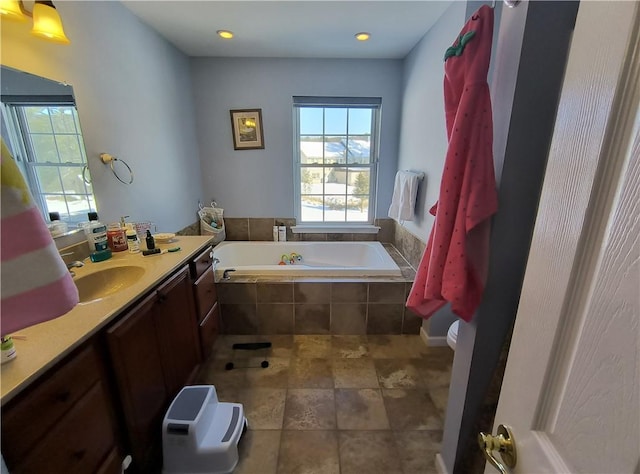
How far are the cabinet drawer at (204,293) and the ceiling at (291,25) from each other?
186cm

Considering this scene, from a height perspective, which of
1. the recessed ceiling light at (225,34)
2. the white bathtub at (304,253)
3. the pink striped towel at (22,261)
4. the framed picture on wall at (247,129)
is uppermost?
the recessed ceiling light at (225,34)

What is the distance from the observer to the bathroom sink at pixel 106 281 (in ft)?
4.42

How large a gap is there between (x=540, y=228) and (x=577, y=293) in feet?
0.42

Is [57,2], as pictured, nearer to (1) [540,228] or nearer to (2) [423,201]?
(1) [540,228]

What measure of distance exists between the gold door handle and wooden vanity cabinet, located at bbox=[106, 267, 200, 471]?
1162 mm

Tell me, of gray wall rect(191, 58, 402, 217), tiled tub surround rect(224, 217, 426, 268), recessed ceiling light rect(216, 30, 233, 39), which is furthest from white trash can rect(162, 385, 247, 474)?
recessed ceiling light rect(216, 30, 233, 39)

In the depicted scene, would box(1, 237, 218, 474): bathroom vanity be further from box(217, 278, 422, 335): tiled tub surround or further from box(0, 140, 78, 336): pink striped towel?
box(217, 278, 422, 335): tiled tub surround

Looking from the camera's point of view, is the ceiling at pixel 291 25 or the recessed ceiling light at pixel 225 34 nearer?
the ceiling at pixel 291 25

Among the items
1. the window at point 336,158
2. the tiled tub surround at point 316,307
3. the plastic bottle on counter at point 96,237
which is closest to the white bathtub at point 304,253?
the window at point 336,158

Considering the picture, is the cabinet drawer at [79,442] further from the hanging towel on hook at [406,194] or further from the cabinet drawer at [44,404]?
the hanging towel on hook at [406,194]

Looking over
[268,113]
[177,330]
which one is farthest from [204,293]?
[268,113]

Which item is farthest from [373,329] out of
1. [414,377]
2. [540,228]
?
[540,228]

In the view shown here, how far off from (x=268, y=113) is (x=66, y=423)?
2.93m

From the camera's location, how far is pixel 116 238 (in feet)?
5.38
